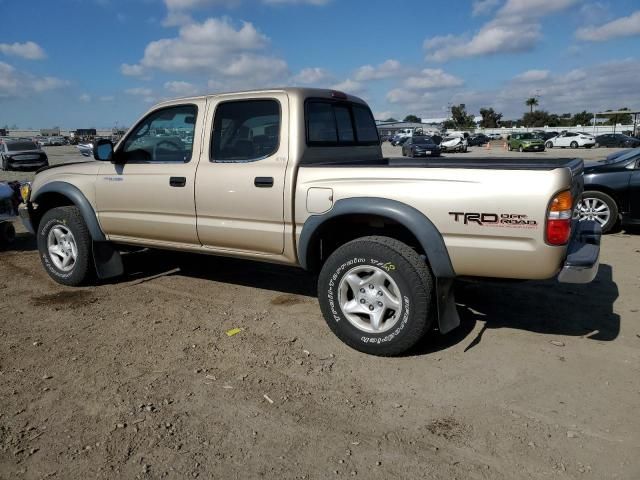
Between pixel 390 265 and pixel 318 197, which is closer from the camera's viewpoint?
pixel 390 265

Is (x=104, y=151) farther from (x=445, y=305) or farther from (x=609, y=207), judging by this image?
(x=609, y=207)

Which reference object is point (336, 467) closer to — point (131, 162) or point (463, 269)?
point (463, 269)

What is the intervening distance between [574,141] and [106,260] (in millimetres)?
46689

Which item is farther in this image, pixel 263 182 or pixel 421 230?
pixel 263 182

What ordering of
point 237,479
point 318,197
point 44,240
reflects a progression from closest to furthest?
point 237,479, point 318,197, point 44,240

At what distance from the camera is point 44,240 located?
5.69m

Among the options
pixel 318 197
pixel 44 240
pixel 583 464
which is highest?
pixel 318 197

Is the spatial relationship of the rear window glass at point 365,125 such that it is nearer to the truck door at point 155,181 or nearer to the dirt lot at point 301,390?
the truck door at point 155,181

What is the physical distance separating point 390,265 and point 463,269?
A: 0.49m

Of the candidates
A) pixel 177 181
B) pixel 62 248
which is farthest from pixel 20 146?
pixel 177 181

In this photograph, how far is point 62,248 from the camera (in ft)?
18.5

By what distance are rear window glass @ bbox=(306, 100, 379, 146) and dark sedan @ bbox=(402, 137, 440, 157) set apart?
2512 centimetres

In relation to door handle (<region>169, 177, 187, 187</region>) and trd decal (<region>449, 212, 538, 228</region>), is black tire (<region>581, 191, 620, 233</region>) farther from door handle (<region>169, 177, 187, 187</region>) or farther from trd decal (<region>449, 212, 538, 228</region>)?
door handle (<region>169, 177, 187, 187</region>)

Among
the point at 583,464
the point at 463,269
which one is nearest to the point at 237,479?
the point at 583,464
